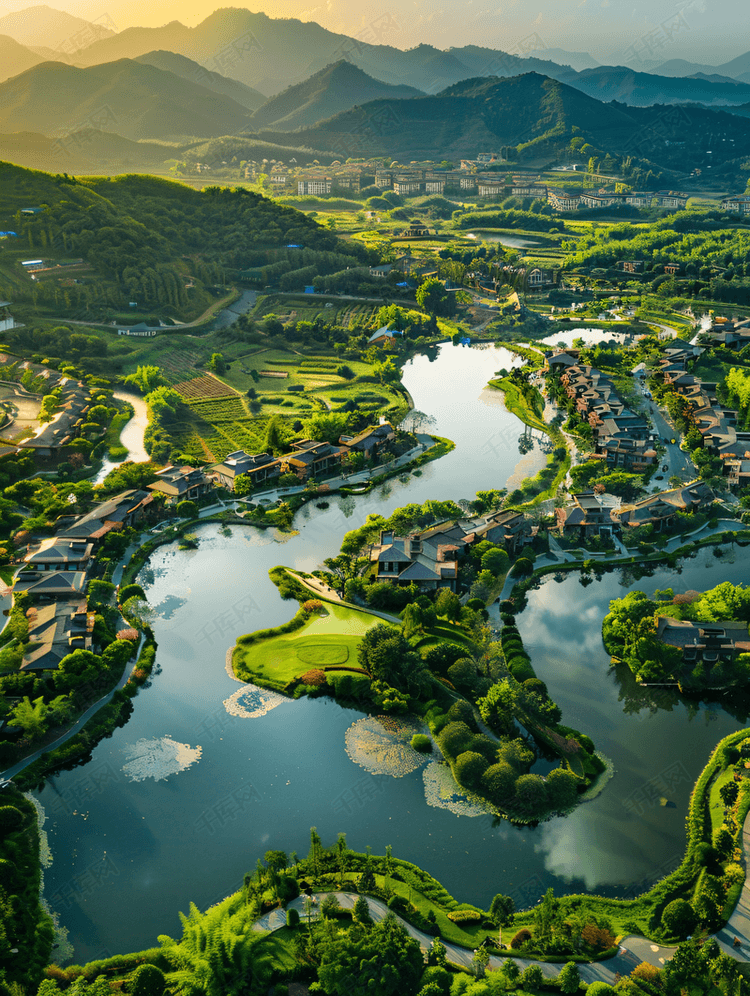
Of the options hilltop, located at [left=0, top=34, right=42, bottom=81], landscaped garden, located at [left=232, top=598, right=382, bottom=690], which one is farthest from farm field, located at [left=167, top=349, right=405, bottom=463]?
hilltop, located at [left=0, top=34, right=42, bottom=81]

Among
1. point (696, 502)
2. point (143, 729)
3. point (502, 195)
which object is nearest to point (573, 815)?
point (143, 729)

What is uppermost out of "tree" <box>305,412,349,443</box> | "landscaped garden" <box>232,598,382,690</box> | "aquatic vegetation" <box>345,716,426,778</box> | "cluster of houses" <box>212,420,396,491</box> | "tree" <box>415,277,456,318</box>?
"tree" <box>415,277,456,318</box>

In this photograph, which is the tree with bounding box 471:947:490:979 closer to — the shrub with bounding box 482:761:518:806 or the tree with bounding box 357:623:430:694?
the shrub with bounding box 482:761:518:806

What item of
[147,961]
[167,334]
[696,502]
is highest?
[167,334]

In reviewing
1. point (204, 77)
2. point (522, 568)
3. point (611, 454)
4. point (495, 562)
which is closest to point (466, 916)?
point (495, 562)

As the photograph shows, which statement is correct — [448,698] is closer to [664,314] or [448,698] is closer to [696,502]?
[696,502]

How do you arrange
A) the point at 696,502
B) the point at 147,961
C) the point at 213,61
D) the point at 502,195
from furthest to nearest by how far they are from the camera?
the point at 213,61, the point at 502,195, the point at 696,502, the point at 147,961

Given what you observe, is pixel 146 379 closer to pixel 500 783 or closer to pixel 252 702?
pixel 252 702

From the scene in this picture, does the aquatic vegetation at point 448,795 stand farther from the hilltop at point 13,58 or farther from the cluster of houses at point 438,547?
the hilltop at point 13,58
